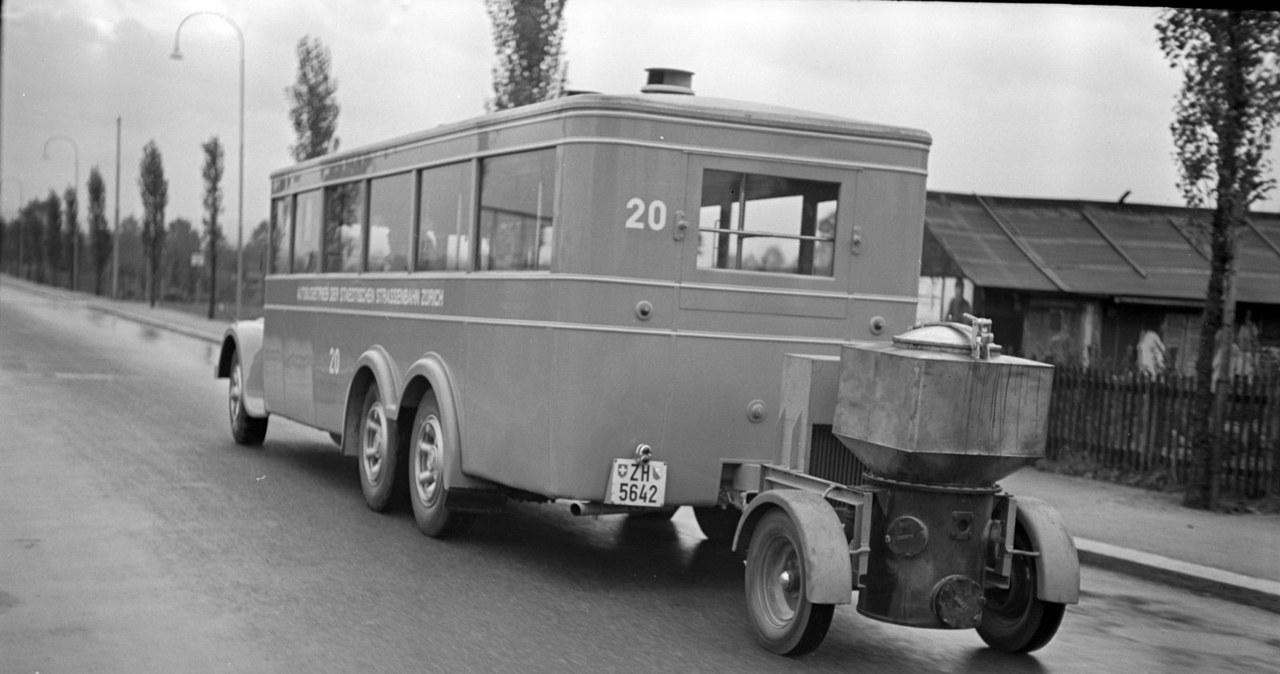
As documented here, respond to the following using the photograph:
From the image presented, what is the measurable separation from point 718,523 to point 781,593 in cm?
302

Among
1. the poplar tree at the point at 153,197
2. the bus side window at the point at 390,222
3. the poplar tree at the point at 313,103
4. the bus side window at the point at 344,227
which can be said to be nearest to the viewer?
the bus side window at the point at 390,222

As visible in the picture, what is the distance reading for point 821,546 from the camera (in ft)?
20.8

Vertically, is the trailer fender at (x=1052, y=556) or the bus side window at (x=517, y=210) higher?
the bus side window at (x=517, y=210)

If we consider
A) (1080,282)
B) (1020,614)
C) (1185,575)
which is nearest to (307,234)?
(1185,575)

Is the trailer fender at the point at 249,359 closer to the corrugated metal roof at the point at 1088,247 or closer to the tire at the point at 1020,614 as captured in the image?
the tire at the point at 1020,614

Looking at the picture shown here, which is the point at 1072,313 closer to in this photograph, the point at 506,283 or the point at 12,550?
the point at 506,283

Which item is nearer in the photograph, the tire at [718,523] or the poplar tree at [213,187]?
the tire at [718,523]

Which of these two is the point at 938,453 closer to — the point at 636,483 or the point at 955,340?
the point at 955,340

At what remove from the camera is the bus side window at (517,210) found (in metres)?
8.33

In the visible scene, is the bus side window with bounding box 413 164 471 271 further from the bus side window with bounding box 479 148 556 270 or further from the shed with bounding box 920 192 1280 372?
the shed with bounding box 920 192 1280 372

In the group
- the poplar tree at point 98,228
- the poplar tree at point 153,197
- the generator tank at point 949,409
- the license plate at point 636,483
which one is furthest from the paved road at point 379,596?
the poplar tree at point 98,228

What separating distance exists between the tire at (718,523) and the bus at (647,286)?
1271mm

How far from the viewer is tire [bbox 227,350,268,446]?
45.9 ft

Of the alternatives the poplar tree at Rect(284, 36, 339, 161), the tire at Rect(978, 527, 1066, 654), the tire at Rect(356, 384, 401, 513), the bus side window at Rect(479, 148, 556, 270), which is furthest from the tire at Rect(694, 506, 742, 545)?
the poplar tree at Rect(284, 36, 339, 161)
